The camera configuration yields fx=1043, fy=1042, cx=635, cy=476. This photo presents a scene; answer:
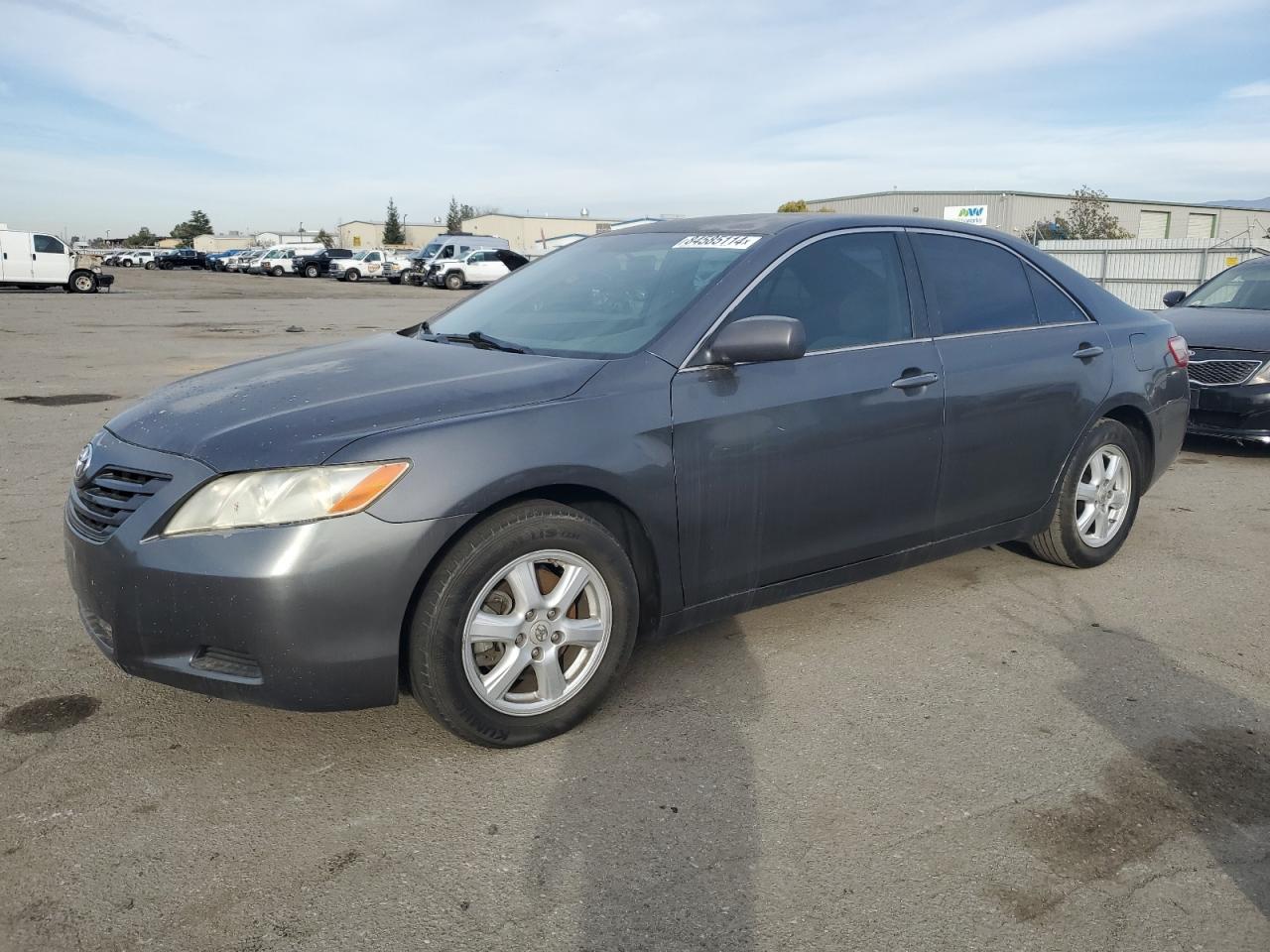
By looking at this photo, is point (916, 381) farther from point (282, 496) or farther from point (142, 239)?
point (142, 239)

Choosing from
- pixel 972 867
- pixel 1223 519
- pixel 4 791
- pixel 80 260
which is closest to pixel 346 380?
pixel 4 791

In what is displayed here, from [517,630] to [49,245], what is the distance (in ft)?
111

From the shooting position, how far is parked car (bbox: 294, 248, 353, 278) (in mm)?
54812

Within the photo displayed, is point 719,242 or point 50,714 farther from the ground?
point 719,242

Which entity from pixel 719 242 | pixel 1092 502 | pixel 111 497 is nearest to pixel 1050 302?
pixel 1092 502

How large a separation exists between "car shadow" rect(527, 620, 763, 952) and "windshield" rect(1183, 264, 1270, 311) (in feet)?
23.2

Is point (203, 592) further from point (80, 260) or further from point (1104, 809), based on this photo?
point (80, 260)

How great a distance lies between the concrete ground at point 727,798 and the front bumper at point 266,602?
1.08 feet

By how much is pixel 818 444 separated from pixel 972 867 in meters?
1.56

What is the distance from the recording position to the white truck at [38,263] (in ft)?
101

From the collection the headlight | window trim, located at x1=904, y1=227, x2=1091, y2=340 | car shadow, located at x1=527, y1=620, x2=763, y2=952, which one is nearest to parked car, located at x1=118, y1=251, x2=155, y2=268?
window trim, located at x1=904, y1=227, x2=1091, y2=340

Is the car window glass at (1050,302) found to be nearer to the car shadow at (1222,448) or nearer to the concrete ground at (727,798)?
the concrete ground at (727,798)

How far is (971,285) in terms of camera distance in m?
4.42

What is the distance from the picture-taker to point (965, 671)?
3811 millimetres
